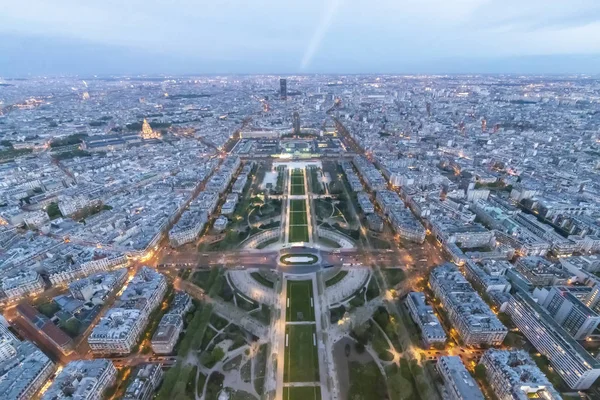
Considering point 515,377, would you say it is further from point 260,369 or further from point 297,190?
point 297,190

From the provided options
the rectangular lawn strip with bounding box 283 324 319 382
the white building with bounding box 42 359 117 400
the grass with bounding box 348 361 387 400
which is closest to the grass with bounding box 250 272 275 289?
the rectangular lawn strip with bounding box 283 324 319 382

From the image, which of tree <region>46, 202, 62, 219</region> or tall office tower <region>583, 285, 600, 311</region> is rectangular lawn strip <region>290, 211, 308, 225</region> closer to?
tall office tower <region>583, 285, 600, 311</region>

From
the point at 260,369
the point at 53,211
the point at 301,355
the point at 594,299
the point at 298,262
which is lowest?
the point at 53,211

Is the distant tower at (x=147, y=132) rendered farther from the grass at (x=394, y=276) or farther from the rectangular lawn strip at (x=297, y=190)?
the grass at (x=394, y=276)

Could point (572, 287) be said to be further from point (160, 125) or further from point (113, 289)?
point (160, 125)

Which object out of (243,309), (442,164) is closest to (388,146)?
(442,164)

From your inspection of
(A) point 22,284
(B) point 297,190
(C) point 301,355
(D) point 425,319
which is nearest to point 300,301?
(C) point 301,355
